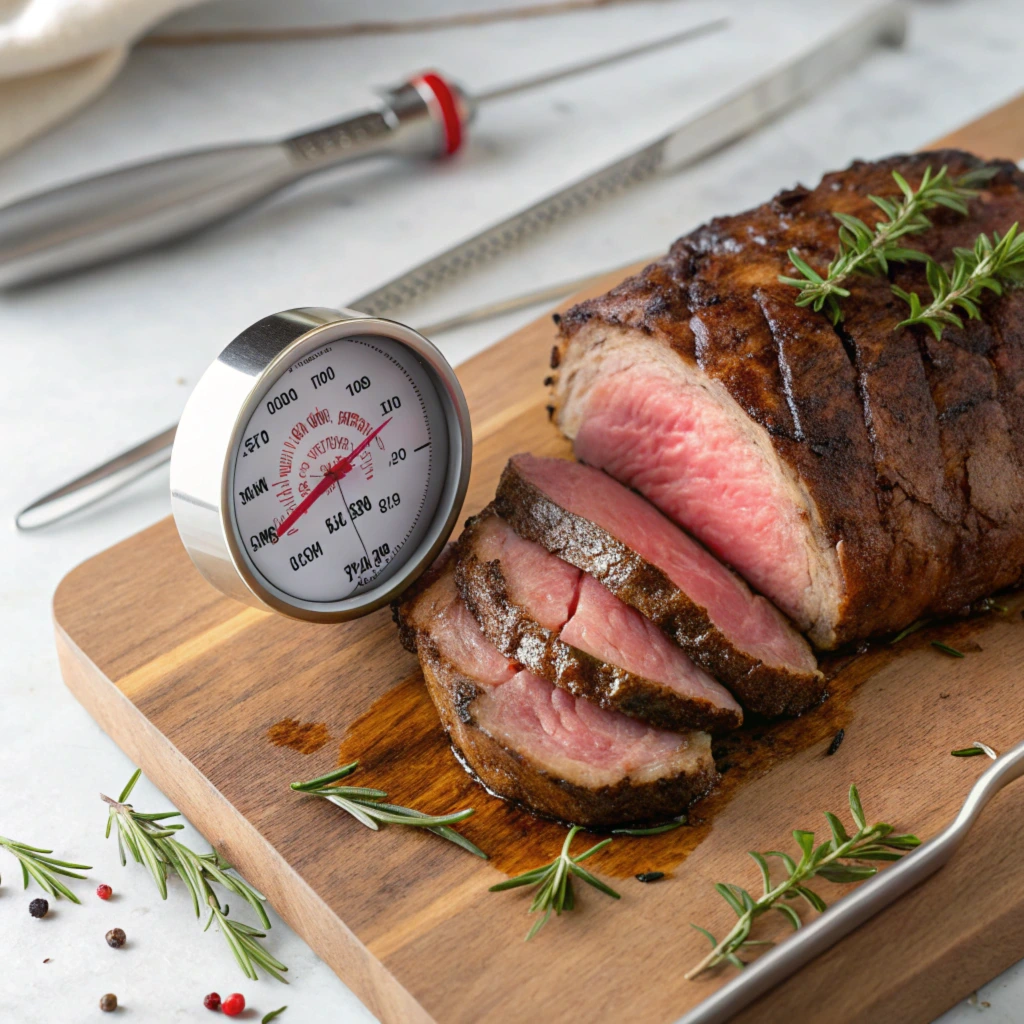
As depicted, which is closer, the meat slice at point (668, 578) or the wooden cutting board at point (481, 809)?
the wooden cutting board at point (481, 809)

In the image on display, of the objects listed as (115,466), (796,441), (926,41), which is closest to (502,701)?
(796,441)

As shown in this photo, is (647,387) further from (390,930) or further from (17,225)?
(17,225)

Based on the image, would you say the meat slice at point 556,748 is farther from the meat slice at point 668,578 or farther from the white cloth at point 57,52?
the white cloth at point 57,52

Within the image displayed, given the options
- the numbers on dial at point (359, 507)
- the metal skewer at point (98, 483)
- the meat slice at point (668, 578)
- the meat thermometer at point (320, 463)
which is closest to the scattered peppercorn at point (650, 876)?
the meat slice at point (668, 578)

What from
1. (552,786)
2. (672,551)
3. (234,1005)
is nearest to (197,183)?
(672,551)

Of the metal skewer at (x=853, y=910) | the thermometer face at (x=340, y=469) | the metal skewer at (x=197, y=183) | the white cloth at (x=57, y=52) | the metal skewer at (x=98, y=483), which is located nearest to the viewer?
the metal skewer at (x=853, y=910)

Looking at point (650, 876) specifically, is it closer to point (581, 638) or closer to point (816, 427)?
point (581, 638)

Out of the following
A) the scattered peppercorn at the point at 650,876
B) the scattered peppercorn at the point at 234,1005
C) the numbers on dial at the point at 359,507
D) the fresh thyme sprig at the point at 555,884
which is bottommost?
the scattered peppercorn at the point at 650,876
